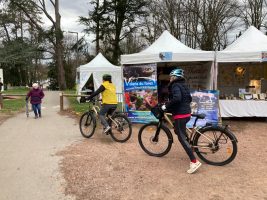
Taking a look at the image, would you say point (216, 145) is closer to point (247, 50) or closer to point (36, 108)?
point (247, 50)

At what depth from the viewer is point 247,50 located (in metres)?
11.5

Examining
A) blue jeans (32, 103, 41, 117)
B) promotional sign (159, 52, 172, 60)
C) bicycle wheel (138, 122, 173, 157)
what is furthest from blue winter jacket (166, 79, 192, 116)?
blue jeans (32, 103, 41, 117)

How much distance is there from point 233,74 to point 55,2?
28176 millimetres

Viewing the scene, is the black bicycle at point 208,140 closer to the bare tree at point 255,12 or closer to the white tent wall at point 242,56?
the white tent wall at point 242,56

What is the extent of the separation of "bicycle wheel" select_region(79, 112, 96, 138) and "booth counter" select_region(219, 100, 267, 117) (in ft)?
15.7

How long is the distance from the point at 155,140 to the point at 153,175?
1.32 metres

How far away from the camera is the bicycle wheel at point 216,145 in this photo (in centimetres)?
622

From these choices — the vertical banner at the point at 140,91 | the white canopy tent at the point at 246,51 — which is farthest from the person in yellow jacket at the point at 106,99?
the white canopy tent at the point at 246,51

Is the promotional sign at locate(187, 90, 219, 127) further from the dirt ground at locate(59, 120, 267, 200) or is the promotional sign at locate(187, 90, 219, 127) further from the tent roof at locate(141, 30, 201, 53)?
the dirt ground at locate(59, 120, 267, 200)

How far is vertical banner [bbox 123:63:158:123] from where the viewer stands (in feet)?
36.7

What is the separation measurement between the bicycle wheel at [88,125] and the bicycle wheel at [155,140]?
226cm

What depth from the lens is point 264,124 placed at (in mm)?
11461

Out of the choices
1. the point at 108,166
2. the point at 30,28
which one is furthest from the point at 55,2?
the point at 108,166

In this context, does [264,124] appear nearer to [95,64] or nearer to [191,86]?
[191,86]
